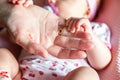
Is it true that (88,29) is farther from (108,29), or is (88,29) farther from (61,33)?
(108,29)

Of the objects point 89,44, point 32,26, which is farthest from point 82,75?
point 32,26

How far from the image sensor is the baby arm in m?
0.83

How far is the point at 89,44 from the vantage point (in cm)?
83

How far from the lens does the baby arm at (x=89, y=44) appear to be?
83 centimetres

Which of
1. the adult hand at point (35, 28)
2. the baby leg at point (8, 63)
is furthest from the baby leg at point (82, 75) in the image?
the baby leg at point (8, 63)

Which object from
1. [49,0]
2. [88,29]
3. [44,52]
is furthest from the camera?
[49,0]

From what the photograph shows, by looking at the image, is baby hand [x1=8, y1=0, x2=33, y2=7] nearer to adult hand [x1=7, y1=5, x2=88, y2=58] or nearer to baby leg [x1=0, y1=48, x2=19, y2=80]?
adult hand [x1=7, y1=5, x2=88, y2=58]

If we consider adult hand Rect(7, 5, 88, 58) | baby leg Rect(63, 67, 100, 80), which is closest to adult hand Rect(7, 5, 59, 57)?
adult hand Rect(7, 5, 88, 58)

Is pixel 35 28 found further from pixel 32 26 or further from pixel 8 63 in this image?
pixel 8 63

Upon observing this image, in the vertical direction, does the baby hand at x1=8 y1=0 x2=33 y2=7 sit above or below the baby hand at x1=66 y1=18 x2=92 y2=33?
above

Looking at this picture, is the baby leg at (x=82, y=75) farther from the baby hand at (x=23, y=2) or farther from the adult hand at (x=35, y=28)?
the baby hand at (x=23, y=2)

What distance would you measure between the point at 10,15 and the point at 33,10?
0.07m

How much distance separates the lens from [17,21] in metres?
0.85

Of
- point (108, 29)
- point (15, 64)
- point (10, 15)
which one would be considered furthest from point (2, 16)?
point (108, 29)
